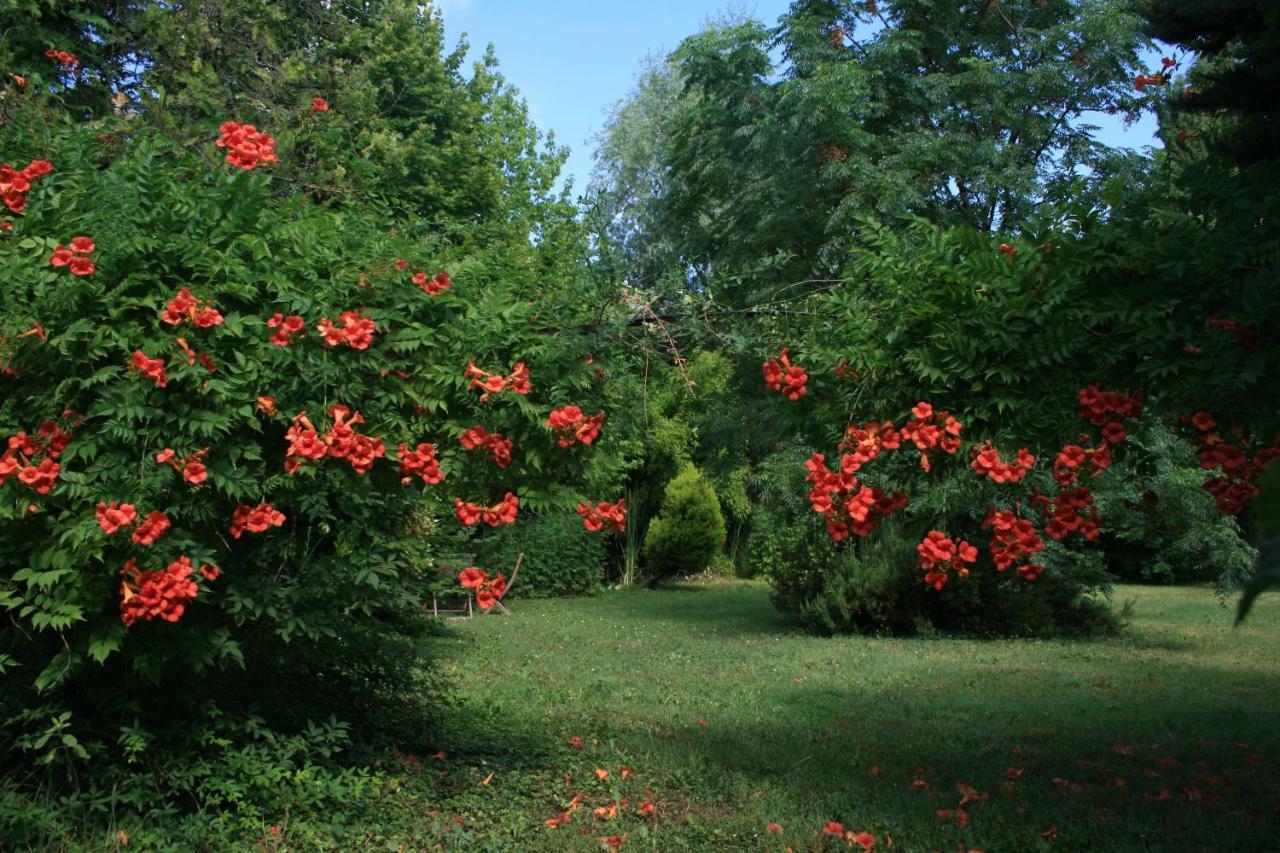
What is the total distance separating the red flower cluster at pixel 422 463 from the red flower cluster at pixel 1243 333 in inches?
101

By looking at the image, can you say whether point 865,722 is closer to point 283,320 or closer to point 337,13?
point 283,320

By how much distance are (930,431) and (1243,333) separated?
3.33 ft

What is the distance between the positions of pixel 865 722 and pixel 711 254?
26.0 ft

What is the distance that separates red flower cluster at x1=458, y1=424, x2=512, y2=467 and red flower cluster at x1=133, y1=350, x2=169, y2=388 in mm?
995

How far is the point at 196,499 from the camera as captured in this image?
3668mm

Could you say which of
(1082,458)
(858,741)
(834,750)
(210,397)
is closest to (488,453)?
(210,397)

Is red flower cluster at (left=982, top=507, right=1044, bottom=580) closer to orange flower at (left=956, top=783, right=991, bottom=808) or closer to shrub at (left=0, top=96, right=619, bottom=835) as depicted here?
orange flower at (left=956, top=783, right=991, bottom=808)

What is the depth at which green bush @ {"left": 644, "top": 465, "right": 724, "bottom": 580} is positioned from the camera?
688 inches

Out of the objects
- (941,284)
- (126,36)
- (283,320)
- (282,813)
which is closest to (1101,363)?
(941,284)

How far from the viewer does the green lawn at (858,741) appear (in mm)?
4582

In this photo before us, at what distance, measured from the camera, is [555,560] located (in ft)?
53.7

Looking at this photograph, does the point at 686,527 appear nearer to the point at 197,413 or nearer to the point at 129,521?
the point at 197,413

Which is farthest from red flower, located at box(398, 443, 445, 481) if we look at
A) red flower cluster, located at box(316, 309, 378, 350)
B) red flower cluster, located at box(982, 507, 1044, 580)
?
red flower cluster, located at box(982, 507, 1044, 580)

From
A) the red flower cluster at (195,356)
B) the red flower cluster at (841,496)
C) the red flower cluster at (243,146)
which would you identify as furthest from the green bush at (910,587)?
the red flower cluster at (195,356)
